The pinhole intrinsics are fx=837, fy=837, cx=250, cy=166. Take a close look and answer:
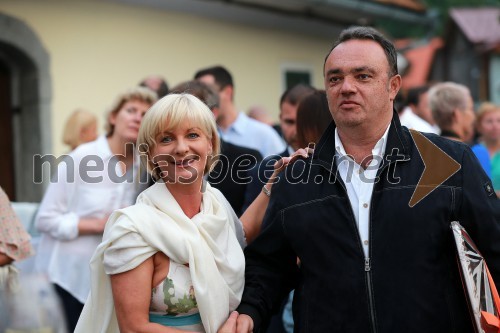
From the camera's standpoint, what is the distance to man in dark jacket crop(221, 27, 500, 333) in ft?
11.3

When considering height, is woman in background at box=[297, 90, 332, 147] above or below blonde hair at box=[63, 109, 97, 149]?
below

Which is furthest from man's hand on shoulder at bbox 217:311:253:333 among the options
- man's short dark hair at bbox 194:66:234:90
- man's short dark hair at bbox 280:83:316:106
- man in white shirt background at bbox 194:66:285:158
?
man's short dark hair at bbox 194:66:234:90

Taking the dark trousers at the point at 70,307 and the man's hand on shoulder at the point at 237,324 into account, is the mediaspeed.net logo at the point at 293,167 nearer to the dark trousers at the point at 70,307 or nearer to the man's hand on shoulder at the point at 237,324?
the man's hand on shoulder at the point at 237,324

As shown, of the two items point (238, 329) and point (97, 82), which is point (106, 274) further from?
point (97, 82)

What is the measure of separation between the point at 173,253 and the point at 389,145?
3.43ft

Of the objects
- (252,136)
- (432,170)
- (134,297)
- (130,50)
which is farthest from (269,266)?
(130,50)

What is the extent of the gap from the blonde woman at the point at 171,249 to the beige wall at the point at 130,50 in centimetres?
642

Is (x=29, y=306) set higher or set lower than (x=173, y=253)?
lower

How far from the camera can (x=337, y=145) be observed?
3760mm

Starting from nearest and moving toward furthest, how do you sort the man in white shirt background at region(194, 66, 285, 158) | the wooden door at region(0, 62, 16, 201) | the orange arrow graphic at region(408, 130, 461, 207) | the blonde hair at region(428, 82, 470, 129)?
1. the orange arrow graphic at region(408, 130, 461, 207)
2. the blonde hair at region(428, 82, 470, 129)
3. the man in white shirt background at region(194, 66, 285, 158)
4. the wooden door at region(0, 62, 16, 201)

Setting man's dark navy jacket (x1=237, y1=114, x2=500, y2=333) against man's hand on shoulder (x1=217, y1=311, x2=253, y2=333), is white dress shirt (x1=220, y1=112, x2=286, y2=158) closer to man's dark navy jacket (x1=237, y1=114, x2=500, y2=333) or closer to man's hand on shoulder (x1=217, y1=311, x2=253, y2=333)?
man's dark navy jacket (x1=237, y1=114, x2=500, y2=333)

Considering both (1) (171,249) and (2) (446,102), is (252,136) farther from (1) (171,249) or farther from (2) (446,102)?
(1) (171,249)

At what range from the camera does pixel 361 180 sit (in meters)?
3.65

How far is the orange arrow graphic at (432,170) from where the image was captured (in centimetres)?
350
